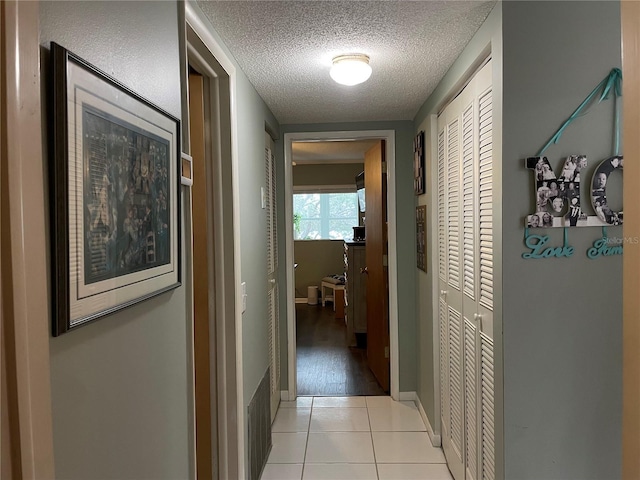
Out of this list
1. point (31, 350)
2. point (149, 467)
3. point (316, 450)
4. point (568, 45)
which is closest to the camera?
point (31, 350)

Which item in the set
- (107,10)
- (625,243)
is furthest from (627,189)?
(107,10)

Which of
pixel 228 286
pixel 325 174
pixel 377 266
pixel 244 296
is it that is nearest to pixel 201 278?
pixel 228 286

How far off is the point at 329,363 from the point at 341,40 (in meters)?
3.36

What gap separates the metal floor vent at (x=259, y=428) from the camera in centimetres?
239

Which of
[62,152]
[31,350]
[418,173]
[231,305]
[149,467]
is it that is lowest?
[149,467]

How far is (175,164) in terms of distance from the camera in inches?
52.4

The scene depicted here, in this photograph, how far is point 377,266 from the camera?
392 centimetres

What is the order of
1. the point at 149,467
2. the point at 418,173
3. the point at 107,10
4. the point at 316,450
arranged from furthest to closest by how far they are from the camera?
the point at 418,173 < the point at 316,450 < the point at 149,467 < the point at 107,10

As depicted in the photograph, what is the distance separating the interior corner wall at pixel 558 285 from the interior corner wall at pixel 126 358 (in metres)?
1.09

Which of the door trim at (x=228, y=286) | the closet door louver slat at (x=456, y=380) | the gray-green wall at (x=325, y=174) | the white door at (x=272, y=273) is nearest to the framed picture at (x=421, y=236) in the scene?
the closet door louver slat at (x=456, y=380)

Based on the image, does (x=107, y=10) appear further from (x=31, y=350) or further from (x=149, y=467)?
(x=149, y=467)

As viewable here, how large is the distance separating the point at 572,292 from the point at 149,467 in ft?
4.66

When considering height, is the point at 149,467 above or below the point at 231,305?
→ below

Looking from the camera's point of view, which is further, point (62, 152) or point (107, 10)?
point (107, 10)
